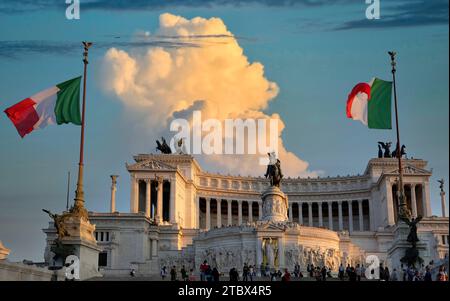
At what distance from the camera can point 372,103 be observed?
4309cm

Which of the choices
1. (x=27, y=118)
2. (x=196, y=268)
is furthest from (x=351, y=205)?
(x=27, y=118)

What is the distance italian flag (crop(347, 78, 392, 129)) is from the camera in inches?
1689

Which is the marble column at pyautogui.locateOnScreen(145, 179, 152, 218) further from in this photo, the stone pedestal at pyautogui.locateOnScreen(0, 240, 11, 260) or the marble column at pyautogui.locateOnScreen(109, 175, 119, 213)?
the stone pedestal at pyautogui.locateOnScreen(0, 240, 11, 260)

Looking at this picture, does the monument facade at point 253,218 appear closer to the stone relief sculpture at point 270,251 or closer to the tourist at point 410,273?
the stone relief sculpture at point 270,251

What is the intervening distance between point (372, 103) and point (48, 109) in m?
21.9

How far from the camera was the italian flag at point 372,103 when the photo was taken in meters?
42.9

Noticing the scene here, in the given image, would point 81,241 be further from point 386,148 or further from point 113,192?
point 386,148

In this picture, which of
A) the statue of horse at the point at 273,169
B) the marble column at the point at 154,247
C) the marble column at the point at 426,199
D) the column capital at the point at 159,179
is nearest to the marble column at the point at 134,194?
the column capital at the point at 159,179

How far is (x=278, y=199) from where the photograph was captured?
69312 millimetres

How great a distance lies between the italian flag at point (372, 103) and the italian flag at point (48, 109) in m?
19.1
